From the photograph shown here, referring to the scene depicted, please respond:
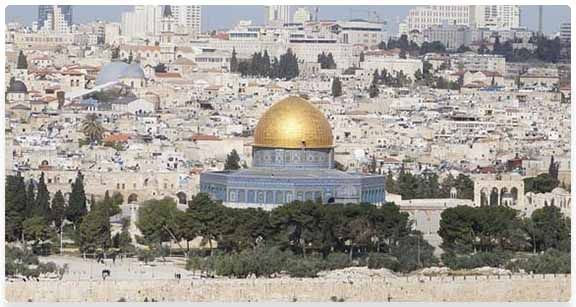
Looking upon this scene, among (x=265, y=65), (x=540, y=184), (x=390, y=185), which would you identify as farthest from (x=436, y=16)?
(x=390, y=185)

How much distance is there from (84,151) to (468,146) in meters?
5.69

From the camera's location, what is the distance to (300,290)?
17875 millimetres

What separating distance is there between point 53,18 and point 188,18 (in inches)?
315

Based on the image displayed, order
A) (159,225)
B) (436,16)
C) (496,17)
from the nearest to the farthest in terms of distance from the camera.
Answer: (159,225), (496,17), (436,16)

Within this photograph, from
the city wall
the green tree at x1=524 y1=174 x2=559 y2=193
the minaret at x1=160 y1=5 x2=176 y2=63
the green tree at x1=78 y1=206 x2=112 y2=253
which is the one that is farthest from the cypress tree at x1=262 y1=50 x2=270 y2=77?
the city wall

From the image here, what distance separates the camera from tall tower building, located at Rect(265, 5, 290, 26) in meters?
63.5

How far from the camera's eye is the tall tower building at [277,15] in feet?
208

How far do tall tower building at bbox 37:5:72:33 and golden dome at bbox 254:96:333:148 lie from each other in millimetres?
32337

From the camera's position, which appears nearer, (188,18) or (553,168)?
(553,168)

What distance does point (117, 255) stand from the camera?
20156 millimetres

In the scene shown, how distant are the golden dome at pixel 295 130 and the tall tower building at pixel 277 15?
40225 mm

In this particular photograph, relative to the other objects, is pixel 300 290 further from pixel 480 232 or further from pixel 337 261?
pixel 480 232

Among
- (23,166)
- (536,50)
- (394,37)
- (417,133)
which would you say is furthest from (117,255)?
(394,37)

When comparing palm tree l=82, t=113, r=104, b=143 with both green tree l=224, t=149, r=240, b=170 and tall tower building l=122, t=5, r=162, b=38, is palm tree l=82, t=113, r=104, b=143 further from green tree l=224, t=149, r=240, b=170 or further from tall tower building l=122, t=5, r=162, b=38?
tall tower building l=122, t=5, r=162, b=38
